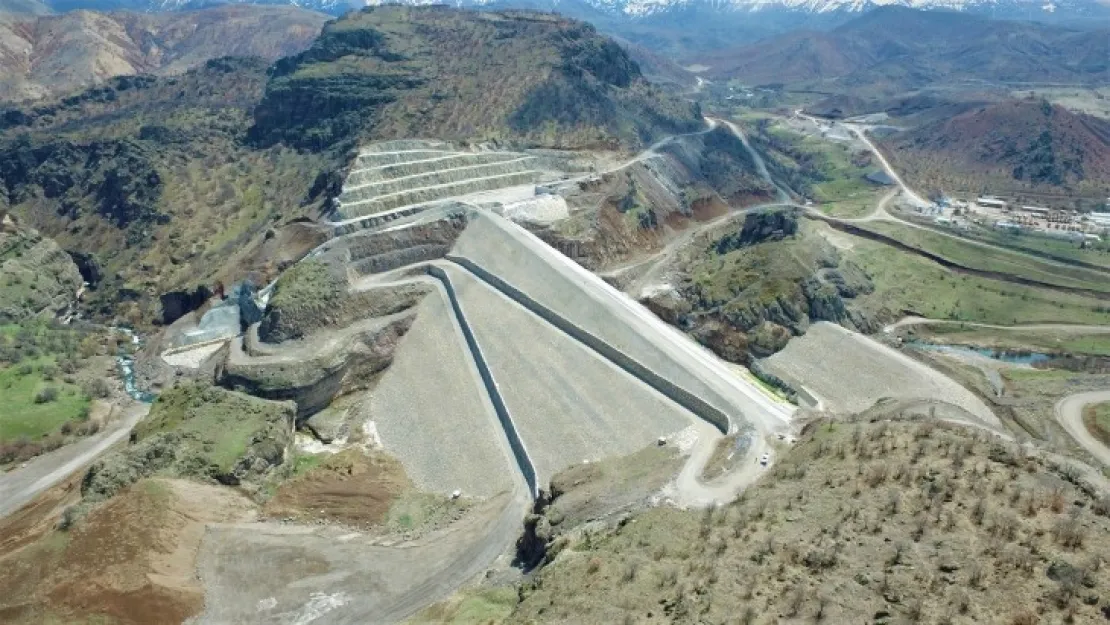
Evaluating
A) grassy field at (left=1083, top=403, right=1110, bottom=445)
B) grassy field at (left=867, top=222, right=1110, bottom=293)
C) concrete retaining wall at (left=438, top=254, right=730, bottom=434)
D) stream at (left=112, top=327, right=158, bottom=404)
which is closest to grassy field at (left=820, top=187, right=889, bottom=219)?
grassy field at (left=867, top=222, right=1110, bottom=293)

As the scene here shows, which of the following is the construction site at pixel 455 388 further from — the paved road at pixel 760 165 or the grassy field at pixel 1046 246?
the grassy field at pixel 1046 246

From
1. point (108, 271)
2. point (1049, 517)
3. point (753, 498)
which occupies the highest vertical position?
point (1049, 517)

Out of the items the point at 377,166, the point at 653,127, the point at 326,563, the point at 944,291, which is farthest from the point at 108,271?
the point at 944,291

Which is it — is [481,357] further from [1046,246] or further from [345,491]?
[1046,246]

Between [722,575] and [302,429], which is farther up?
[722,575]

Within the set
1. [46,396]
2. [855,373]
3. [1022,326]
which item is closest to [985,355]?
[1022,326]

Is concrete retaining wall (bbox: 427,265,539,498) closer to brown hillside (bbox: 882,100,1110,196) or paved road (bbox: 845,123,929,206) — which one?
paved road (bbox: 845,123,929,206)

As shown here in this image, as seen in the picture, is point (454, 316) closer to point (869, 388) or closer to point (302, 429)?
point (302, 429)
